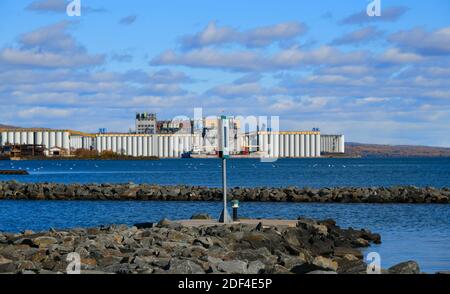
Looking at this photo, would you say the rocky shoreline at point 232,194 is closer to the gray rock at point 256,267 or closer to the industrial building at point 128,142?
the gray rock at point 256,267

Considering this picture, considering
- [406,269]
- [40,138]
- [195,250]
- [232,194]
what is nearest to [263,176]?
[232,194]

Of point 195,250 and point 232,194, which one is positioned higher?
point 195,250

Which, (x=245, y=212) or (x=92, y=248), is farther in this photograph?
(x=245, y=212)

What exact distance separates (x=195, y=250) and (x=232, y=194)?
70.8 feet

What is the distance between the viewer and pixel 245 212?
27.0m

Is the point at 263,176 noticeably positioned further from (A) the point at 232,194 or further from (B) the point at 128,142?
(B) the point at 128,142

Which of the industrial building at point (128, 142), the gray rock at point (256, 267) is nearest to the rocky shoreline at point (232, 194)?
the gray rock at point (256, 267)

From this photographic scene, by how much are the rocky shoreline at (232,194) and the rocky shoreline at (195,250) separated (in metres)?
14.7

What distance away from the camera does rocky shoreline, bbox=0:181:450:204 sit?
31.9 metres

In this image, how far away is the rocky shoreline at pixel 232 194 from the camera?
3194 centimetres

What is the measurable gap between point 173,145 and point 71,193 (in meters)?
129

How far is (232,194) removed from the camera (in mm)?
34062
